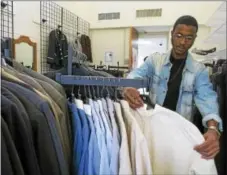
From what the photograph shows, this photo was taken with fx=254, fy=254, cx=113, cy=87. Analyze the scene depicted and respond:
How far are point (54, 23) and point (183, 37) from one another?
11.7 feet

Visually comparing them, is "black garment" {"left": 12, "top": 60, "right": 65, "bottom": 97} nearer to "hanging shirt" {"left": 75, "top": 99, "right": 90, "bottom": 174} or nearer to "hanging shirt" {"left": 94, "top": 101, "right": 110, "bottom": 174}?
"hanging shirt" {"left": 75, "top": 99, "right": 90, "bottom": 174}

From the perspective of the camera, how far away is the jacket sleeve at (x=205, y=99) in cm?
104

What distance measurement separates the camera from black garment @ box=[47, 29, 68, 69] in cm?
392

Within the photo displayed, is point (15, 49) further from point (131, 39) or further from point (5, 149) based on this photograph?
point (5, 149)

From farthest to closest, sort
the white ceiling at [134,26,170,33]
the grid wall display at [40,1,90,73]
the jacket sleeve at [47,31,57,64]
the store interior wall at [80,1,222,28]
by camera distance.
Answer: the white ceiling at [134,26,170,33]
the store interior wall at [80,1,222,28]
the grid wall display at [40,1,90,73]
the jacket sleeve at [47,31,57,64]

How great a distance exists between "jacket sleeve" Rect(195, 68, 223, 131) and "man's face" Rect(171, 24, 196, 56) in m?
0.15

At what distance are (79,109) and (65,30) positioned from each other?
405 centimetres

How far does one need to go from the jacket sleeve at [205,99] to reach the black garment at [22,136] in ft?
2.30

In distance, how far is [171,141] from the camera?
3.17ft

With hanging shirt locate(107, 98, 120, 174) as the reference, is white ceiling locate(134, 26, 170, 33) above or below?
above

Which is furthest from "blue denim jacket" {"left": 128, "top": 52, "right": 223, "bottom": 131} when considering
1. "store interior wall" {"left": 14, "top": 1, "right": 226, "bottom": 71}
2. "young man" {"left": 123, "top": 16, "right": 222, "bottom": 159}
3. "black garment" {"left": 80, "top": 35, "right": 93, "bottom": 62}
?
"black garment" {"left": 80, "top": 35, "right": 93, "bottom": 62}

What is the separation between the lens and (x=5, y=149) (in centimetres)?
58

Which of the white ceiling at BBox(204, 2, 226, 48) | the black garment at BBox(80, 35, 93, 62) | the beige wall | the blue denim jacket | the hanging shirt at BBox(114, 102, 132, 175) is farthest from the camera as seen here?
the beige wall

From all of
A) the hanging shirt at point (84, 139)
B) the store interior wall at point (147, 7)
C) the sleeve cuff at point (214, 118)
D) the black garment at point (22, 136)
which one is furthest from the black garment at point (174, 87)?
the store interior wall at point (147, 7)
